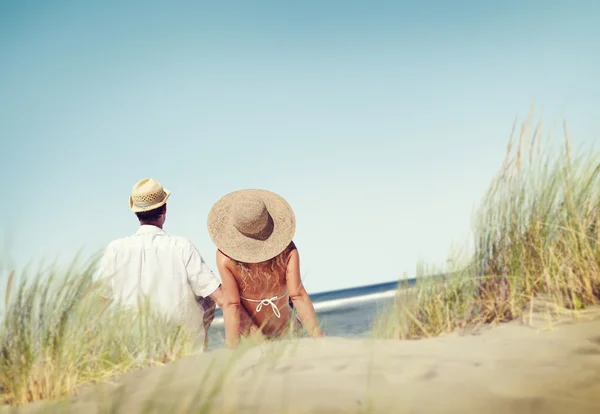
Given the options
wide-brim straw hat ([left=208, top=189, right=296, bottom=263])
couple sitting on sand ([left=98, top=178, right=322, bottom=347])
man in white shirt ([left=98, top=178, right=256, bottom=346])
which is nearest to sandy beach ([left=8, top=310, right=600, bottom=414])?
couple sitting on sand ([left=98, top=178, right=322, bottom=347])

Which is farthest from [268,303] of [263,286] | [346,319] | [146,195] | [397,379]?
[346,319]

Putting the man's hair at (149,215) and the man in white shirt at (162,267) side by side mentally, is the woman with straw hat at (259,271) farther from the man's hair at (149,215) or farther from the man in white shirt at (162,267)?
the man's hair at (149,215)

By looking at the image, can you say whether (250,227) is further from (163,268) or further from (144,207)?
(144,207)

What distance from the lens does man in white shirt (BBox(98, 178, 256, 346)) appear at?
4.05 meters

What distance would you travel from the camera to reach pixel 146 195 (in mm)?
4305

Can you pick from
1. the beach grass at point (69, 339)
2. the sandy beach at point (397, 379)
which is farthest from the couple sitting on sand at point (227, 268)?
the sandy beach at point (397, 379)

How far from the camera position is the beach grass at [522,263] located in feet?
9.83

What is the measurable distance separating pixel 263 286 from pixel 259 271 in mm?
109

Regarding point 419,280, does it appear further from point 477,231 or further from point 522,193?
point 522,193

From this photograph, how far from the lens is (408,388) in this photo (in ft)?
6.71

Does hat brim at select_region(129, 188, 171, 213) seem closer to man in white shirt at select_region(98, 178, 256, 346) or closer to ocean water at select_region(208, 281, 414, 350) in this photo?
man in white shirt at select_region(98, 178, 256, 346)

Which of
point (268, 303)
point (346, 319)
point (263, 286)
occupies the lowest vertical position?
point (346, 319)

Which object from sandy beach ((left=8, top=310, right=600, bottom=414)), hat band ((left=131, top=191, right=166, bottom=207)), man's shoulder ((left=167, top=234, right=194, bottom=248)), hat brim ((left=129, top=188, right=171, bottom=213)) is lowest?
sandy beach ((left=8, top=310, right=600, bottom=414))

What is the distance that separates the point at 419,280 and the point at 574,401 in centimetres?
186
